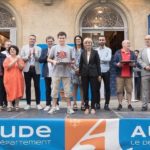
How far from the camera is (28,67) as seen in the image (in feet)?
32.6

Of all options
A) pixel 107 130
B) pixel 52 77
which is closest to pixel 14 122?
pixel 107 130

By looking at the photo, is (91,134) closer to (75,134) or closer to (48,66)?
(75,134)

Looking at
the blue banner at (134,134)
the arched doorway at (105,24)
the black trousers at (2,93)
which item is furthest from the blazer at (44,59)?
the arched doorway at (105,24)

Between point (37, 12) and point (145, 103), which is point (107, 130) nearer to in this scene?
point (145, 103)

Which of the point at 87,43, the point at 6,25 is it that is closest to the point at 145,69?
the point at 87,43

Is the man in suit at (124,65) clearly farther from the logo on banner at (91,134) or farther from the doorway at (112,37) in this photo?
the doorway at (112,37)

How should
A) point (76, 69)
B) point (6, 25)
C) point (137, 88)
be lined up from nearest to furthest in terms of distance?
point (76, 69)
point (137, 88)
point (6, 25)

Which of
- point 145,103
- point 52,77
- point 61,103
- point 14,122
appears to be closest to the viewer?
point 14,122

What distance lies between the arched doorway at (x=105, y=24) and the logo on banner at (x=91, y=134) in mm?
8913

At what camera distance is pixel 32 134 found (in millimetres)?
5574

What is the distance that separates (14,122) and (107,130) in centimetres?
135

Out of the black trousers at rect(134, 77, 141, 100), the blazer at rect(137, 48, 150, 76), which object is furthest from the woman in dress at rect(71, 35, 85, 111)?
the black trousers at rect(134, 77, 141, 100)

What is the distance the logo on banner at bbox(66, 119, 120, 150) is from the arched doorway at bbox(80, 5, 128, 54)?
8.91 metres

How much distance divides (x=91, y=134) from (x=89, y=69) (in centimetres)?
374
